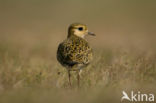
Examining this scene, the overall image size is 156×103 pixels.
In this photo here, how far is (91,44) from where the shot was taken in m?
19.8

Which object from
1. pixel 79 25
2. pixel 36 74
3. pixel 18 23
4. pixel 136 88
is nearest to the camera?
pixel 136 88

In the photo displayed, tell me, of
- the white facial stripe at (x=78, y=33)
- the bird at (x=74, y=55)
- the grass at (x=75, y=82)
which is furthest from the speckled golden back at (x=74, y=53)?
the white facial stripe at (x=78, y=33)

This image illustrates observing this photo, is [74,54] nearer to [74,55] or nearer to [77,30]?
[74,55]

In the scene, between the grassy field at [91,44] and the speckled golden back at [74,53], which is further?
the speckled golden back at [74,53]

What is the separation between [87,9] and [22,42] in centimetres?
1767

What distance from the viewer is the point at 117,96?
327 inches

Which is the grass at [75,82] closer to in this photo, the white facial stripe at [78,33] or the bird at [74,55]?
the bird at [74,55]

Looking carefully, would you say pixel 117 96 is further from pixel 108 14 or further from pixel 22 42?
pixel 108 14

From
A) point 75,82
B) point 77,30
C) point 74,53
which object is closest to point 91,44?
point 77,30

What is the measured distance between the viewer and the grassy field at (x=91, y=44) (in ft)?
28.7

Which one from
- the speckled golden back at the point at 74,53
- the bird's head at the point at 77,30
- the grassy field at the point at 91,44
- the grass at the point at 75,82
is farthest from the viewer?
the bird's head at the point at 77,30

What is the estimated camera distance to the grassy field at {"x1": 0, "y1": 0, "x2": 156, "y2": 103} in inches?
344

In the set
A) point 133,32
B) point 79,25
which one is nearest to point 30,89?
point 79,25

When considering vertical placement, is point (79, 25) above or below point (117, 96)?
above
